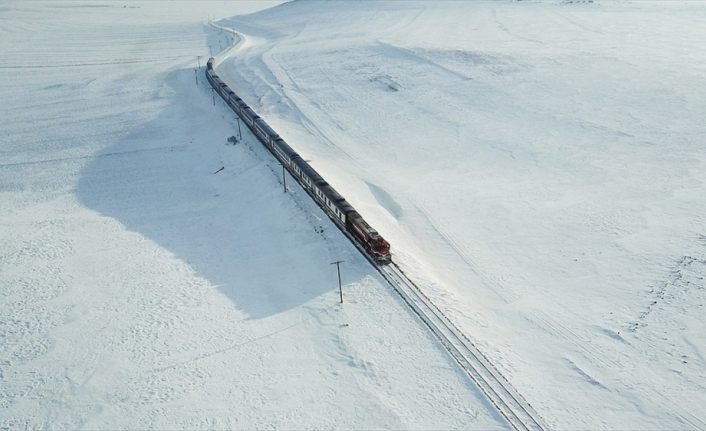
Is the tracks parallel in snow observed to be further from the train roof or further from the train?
the train roof

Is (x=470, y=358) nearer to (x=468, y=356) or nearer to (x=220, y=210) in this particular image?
(x=468, y=356)

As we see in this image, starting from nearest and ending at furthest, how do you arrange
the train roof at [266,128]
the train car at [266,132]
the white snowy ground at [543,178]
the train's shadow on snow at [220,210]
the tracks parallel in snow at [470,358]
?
the tracks parallel in snow at [470,358]
the white snowy ground at [543,178]
the train's shadow on snow at [220,210]
the train car at [266,132]
the train roof at [266,128]

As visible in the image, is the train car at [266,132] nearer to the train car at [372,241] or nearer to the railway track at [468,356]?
the train car at [372,241]

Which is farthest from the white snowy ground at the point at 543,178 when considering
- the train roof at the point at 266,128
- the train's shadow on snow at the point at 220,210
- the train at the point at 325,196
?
the train's shadow on snow at the point at 220,210

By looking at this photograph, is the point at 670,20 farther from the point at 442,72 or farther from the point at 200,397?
the point at 200,397

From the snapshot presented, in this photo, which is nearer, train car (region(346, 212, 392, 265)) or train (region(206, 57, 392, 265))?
train car (region(346, 212, 392, 265))

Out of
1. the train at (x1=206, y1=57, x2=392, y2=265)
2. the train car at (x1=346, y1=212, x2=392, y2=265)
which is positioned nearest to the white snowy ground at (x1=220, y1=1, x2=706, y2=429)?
the train car at (x1=346, y1=212, x2=392, y2=265)
